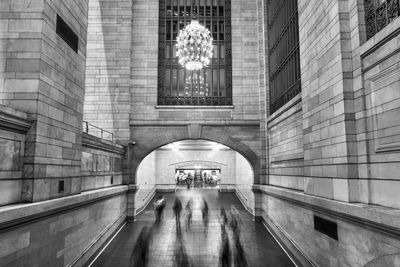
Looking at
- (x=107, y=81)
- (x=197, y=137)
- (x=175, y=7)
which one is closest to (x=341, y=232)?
(x=197, y=137)

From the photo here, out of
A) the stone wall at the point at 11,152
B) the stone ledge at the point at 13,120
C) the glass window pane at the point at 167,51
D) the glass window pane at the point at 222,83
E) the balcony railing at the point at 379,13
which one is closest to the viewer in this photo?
the balcony railing at the point at 379,13

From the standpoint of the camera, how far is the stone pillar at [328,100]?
22.6 feet

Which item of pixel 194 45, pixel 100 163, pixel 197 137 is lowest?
pixel 100 163

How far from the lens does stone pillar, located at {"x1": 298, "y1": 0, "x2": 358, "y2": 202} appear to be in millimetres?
6883

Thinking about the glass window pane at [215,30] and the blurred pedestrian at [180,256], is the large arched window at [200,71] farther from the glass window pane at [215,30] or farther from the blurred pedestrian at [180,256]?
the blurred pedestrian at [180,256]

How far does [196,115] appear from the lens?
55.5 feet

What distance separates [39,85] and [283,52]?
10025 millimetres

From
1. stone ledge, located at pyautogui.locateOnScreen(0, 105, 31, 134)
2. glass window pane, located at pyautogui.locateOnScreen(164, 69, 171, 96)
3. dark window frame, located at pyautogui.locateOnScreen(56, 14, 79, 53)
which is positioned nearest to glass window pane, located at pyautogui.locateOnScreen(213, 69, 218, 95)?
glass window pane, located at pyautogui.locateOnScreen(164, 69, 171, 96)

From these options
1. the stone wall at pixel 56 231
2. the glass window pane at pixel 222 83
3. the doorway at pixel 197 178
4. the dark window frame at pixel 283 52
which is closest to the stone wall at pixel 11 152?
the stone wall at pixel 56 231

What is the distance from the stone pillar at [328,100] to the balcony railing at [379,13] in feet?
1.73

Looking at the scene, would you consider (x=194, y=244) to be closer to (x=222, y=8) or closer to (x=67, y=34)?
(x=67, y=34)

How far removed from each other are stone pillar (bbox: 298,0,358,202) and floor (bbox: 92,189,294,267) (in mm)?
3449

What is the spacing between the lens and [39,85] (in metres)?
7.36

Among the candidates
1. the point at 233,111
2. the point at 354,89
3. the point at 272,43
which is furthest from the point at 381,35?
the point at 233,111
